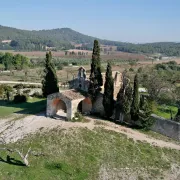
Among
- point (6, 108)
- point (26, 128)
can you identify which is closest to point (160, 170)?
point (26, 128)

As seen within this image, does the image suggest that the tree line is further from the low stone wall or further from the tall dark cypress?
the low stone wall

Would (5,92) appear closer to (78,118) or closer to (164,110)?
(78,118)

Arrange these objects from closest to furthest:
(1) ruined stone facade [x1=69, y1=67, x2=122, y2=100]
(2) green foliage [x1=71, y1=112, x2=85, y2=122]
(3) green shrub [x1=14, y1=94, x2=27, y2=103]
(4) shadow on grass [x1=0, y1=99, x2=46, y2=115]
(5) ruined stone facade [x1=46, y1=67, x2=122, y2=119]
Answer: (2) green foliage [x1=71, y1=112, x2=85, y2=122] → (5) ruined stone facade [x1=46, y1=67, x2=122, y2=119] → (1) ruined stone facade [x1=69, y1=67, x2=122, y2=100] → (4) shadow on grass [x1=0, y1=99, x2=46, y2=115] → (3) green shrub [x1=14, y1=94, x2=27, y2=103]

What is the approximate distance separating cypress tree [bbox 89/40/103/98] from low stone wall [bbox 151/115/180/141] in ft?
24.6

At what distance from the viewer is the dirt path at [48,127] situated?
93.5 ft

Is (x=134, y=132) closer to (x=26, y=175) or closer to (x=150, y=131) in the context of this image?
(x=150, y=131)

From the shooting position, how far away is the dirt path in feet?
93.5

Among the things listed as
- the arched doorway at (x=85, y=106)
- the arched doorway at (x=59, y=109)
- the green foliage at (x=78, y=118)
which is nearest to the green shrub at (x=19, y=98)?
the arched doorway at (x=59, y=109)

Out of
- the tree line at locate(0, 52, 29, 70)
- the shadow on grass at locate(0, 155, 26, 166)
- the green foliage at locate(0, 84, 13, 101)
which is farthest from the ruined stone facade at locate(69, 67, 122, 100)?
the tree line at locate(0, 52, 29, 70)

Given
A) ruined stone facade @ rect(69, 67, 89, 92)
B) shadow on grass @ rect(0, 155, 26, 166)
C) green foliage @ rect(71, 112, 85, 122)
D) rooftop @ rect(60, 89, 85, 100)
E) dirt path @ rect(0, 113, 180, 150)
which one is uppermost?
ruined stone facade @ rect(69, 67, 89, 92)

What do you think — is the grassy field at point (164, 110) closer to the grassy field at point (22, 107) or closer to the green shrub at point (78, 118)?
the green shrub at point (78, 118)

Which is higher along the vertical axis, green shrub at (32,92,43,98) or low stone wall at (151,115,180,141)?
low stone wall at (151,115,180,141)

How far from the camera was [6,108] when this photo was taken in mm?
39000

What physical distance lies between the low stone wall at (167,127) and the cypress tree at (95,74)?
296 inches
